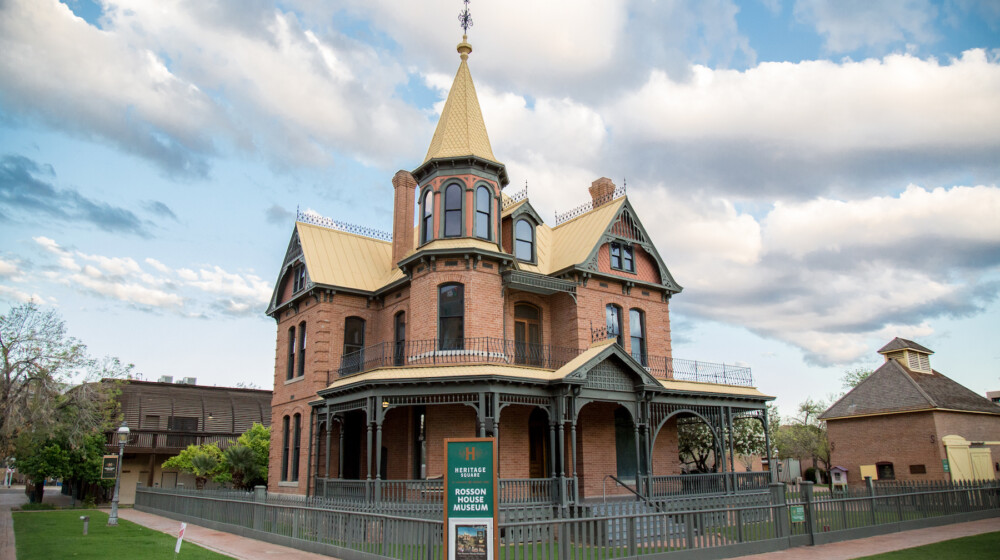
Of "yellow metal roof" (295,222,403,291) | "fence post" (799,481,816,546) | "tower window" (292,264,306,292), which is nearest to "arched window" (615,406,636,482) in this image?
"fence post" (799,481,816,546)

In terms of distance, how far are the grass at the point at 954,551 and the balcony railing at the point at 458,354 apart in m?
10.9

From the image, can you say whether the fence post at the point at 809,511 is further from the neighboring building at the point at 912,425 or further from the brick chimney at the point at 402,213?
the neighboring building at the point at 912,425

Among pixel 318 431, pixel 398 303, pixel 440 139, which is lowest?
pixel 318 431

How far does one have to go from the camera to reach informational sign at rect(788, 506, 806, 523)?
1631cm

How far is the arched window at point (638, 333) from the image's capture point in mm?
25828

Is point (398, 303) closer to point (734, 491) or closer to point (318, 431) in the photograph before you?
point (318, 431)

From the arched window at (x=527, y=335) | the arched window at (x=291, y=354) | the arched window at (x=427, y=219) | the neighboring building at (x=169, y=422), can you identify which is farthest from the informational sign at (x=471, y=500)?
the neighboring building at (x=169, y=422)

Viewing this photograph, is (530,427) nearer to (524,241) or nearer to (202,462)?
(524,241)

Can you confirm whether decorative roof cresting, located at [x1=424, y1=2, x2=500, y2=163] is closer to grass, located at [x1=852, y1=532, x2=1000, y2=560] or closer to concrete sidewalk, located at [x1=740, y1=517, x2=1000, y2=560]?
concrete sidewalk, located at [x1=740, y1=517, x2=1000, y2=560]

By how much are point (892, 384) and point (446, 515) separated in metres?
32.7

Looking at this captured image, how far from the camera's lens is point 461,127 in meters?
23.9

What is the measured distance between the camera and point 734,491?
22.2 metres

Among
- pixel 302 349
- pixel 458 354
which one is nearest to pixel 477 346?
pixel 458 354

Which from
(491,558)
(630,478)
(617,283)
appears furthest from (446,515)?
(617,283)
